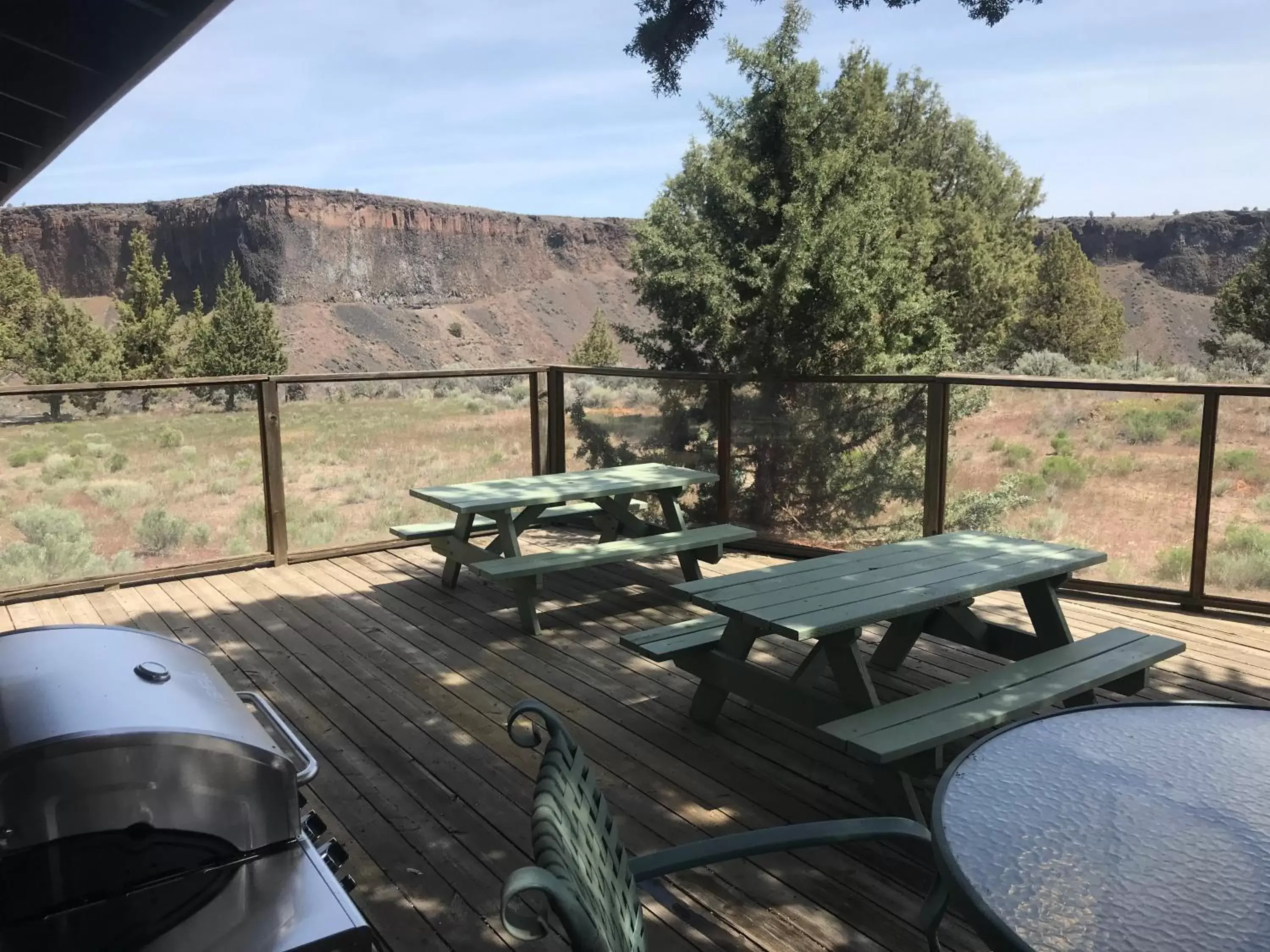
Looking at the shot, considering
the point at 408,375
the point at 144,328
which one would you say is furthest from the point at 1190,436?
the point at 144,328

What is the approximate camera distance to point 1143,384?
4.90m

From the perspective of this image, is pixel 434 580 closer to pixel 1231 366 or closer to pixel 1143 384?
pixel 1143 384

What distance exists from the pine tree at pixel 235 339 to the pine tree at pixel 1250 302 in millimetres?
29099

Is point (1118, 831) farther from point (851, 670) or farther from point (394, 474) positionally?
point (394, 474)

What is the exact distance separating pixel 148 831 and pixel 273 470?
484cm

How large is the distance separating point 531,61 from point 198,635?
32419 mm

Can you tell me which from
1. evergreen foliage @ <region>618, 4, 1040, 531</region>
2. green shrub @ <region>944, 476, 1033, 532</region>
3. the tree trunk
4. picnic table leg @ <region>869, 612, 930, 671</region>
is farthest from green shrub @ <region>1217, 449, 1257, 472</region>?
evergreen foliage @ <region>618, 4, 1040, 531</region>

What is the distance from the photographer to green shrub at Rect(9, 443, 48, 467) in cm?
531

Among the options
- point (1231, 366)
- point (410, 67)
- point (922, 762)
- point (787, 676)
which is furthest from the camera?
point (410, 67)

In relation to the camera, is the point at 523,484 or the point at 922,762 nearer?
the point at 922,762

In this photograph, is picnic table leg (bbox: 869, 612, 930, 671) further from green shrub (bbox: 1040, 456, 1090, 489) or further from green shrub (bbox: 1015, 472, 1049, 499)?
green shrub (bbox: 1040, 456, 1090, 489)

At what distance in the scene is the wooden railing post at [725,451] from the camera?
246 inches

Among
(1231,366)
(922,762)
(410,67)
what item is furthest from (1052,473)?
(410,67)

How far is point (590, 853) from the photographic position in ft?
3.84
